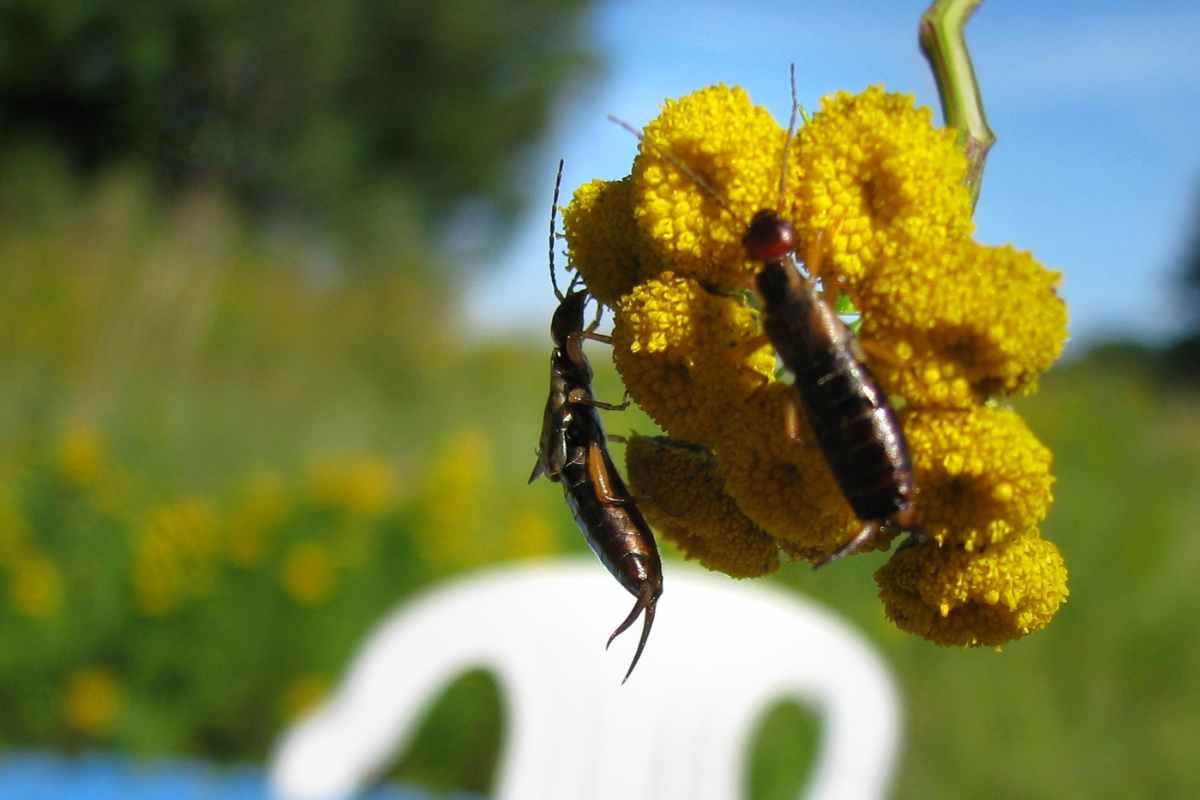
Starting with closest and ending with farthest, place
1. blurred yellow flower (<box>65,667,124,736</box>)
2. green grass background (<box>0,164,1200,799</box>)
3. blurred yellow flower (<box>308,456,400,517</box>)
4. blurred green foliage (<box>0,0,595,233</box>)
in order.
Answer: blurred yellow flower (<box>65,667,124,736</box>)
green grass background (<box>0,164,1200,799</box>)
blurred yellow flower (<box>308,456,400,517</box>)
blurred green foliage (<box>0,0,595,233</box>)

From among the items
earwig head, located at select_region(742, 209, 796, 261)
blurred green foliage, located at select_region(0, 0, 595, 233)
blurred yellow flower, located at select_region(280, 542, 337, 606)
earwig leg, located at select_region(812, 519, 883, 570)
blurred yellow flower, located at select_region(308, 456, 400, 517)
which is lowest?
earwig leg, located at select_region(812, 519, 883, 570)

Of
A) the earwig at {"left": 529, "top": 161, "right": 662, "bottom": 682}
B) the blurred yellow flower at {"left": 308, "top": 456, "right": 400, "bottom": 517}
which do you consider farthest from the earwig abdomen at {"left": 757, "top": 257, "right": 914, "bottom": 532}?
the blurred yellow flower at {"left": 308, "top": 456, "right": 400, "bottom": 517}

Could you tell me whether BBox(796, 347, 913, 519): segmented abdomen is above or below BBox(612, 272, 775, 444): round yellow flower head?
below

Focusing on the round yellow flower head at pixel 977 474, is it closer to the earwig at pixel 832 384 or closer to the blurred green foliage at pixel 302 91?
the earwig at pixel 832 384

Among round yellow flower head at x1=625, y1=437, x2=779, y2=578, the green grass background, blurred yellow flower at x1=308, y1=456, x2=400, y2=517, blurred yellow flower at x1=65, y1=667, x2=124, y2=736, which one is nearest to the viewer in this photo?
round yellow flower head at x1=625, y1=437, x2=779, y2=578

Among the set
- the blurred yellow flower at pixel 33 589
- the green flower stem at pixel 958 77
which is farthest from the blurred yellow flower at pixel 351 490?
the green flower stem at pixel 958 77

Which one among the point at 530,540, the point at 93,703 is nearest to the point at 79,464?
the point at 93,703

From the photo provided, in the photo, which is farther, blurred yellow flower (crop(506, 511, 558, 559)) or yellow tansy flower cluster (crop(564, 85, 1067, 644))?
blurred yellow flower (crop(506, 511, 558, 559))

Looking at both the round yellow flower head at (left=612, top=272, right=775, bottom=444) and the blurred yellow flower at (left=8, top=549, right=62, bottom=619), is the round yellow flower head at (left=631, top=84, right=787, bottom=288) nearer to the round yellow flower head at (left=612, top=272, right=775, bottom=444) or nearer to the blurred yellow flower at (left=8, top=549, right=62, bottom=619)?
the round yellow flower head at (left=612, top=272, right=775, bottom=444)
